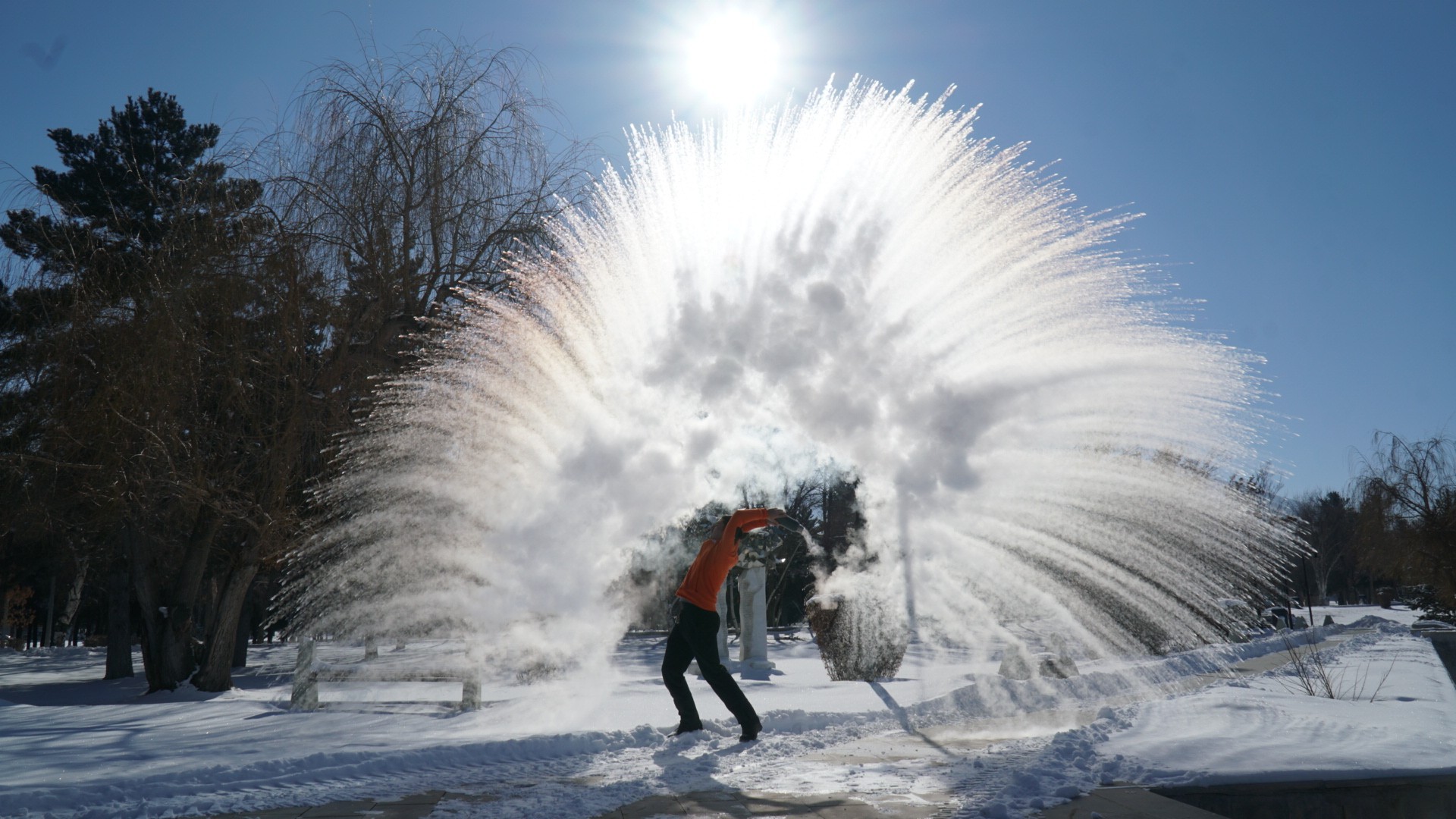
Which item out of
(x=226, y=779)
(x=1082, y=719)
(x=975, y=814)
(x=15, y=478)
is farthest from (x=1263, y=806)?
(x=15, y=478)

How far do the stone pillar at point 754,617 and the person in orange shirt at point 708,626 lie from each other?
956 centimetres

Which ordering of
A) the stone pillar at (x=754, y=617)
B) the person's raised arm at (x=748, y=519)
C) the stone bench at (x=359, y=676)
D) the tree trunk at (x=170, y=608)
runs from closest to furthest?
the person's raised arm at (x=748, y=519)
the stone bench at (x=359, y=676)
the tree trunk at (x=170, y=608)
the stone pillar at (x=754, y=617)

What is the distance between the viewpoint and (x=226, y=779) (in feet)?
18.2

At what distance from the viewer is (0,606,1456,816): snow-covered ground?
5.04 meters

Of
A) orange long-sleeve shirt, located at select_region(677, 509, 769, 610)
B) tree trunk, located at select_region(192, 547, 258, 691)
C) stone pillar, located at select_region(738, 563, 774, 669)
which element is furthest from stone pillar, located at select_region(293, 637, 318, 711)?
stone pillar, located at select_region(738, 563, 774, 669)

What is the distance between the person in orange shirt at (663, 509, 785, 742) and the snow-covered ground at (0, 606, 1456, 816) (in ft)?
0.92

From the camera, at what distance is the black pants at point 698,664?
689cm

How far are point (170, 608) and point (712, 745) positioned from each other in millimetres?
Answer: 10521

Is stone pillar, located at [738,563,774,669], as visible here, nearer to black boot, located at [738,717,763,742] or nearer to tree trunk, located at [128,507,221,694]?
tree trunk, located at [128,507,221,694]

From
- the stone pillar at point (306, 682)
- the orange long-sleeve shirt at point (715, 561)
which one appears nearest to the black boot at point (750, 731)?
the orange long-sleeve shirt at point (715, 561)

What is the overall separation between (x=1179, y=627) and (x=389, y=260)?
50.8 ft

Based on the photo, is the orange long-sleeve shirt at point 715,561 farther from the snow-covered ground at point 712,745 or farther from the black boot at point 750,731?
the snow-covered ground at point 712,745

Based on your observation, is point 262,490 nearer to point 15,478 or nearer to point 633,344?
point 15,478

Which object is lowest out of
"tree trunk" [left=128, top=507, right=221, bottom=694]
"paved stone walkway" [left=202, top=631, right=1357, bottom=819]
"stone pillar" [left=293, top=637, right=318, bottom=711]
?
"paved stone walkway" [left=202, top=631, right=1357, bottom=819]
